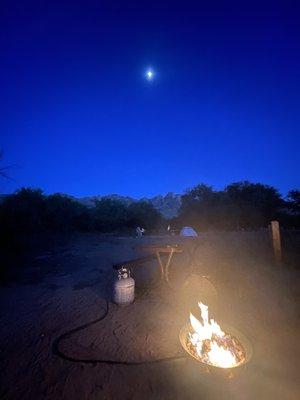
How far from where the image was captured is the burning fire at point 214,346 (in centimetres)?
317

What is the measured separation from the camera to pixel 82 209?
27.2 meters

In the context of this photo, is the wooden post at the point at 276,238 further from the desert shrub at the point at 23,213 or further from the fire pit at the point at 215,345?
the desert shrub at the point at 23,213

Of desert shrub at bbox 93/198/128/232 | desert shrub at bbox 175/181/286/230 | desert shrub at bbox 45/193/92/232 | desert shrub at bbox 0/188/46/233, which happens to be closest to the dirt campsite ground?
desert shrub at bbox 0/188/46/233

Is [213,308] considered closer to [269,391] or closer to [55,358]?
[269,391]

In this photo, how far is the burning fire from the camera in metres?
3.17

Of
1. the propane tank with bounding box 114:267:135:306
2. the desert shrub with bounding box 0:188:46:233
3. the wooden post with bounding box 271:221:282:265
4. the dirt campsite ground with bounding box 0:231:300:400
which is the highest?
the desert shrub with bounding box 0:188:46:233

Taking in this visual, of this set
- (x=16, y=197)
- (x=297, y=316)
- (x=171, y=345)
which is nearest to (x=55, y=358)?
(x=171, y=345)

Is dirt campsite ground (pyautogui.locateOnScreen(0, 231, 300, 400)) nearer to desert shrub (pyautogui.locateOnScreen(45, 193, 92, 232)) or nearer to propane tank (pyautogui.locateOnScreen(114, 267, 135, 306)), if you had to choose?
propane tank (pyautogui.locateOnScreen(114, 267, 135, 306))

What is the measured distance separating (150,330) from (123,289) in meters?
1.14

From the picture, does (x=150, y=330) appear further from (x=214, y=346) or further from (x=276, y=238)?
(x=276, y=238)

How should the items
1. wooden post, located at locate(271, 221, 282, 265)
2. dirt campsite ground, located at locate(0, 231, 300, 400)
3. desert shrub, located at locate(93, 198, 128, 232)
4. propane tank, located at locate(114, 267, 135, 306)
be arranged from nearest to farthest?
dirt campsite ground, located at locate(0, 231, 300, 400)
propane tank, located at locate(114, 267, 135, 306)
wooden post, located at locate(271, 221, 282, 265)
desert shrub, located at locate(93, 198, 128, 232)

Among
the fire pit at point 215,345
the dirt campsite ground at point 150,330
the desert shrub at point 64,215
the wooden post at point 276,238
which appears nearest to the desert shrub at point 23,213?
the desert shrub at point 64,215

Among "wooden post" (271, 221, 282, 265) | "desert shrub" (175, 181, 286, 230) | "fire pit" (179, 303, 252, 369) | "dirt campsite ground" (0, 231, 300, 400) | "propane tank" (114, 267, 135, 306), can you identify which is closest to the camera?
"dirt campsite ground" (0, 231, 300, 400)

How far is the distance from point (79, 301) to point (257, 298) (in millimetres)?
4108
